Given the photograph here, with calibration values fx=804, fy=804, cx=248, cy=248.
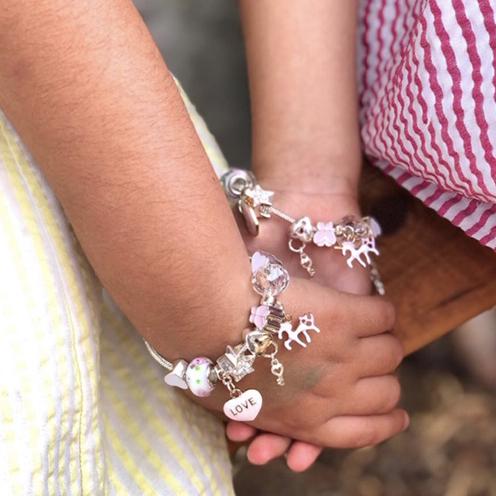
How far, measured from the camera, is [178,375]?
546 millimetres

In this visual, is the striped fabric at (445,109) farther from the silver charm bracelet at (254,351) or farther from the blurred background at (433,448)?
the blurred background at (433,448)

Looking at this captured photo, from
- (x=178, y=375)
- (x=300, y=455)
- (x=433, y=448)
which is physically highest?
(x=178, y=375)

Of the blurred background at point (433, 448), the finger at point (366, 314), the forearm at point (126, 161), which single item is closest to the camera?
the forearm at point (126, 161)

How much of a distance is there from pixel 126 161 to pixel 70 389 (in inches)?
5.7

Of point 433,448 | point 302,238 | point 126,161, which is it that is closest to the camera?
point 126,161

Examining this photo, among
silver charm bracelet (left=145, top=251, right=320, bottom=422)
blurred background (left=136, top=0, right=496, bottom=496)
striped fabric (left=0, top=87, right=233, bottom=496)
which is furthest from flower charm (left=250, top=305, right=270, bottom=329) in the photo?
blurred background (left=136, top=0, right=496, bottom=496)

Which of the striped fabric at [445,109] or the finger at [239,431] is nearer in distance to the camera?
the striped fabric at [445,109]

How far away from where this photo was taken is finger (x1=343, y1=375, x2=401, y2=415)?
0.61 m

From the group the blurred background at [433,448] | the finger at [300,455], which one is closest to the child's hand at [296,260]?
the finger at [300,455]

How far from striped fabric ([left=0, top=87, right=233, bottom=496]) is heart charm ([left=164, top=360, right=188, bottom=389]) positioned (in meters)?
0.05

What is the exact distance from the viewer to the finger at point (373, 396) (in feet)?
1.99

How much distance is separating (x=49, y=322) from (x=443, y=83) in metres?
0.29

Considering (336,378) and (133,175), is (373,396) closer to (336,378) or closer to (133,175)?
(336,378)

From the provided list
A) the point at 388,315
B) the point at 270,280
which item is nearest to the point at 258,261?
the point at 270,280
